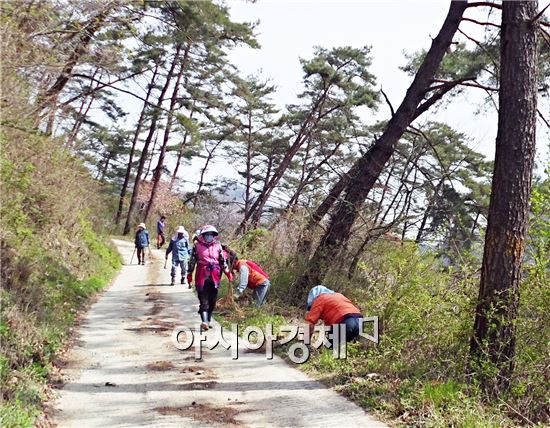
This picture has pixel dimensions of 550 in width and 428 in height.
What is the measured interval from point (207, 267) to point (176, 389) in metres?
2.96

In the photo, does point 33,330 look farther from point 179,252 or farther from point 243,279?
point 179,252

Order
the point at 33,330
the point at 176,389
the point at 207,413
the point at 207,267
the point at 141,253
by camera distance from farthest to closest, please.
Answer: the point at 141,253 < the point at 207,267 < the point at 33,330 < the point at 176,389 < the point at 207,413

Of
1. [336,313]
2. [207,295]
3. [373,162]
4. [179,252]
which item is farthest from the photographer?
[179,252]

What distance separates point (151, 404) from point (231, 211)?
4446cm

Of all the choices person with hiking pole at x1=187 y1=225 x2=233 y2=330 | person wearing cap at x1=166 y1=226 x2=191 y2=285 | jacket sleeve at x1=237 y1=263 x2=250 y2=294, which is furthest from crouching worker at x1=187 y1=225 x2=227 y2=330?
person wearing cap at x1=166 y1=226 x2=191 y2=285

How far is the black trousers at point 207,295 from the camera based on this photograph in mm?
8773

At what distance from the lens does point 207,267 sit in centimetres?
868

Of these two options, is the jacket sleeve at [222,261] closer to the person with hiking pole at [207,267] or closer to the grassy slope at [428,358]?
the person with hiking pole at [207,267]

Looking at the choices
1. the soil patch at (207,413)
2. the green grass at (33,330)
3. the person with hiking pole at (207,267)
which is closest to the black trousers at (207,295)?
the person with hiking pole at (207,267)

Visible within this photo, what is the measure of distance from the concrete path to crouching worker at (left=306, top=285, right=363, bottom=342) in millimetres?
853

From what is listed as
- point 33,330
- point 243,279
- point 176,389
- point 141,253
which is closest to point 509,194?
point 176,389

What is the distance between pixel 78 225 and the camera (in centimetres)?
1717

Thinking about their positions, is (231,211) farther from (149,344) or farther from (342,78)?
(149,344)

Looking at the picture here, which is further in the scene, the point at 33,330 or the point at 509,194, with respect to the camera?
the point at 33,330
